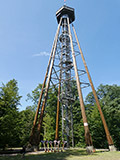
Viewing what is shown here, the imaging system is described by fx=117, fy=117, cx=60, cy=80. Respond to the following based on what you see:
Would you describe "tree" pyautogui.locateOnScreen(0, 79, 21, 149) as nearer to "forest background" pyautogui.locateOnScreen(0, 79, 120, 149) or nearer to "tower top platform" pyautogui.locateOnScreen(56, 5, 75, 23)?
"forest background" pyautogui.locateOnScreen(0, 79, 120, 149)

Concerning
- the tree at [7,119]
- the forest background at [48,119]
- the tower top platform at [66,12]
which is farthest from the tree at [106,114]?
the tower top platform at [66,12]

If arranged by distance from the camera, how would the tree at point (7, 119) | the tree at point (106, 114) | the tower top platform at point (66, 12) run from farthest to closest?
the tree at point (106, 114) → the tower top platform at point (66, 12) → the tree at point (7, 119)

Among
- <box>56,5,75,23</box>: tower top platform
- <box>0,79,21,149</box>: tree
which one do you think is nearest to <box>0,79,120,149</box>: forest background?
<box>0,79,21,149</box>: tree

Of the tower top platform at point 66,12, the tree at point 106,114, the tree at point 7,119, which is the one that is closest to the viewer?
the tree at point 7,119

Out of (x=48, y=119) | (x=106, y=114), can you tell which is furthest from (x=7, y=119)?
(x=106, y=114)

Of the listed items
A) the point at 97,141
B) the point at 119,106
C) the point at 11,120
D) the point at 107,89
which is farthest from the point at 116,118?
A: the point at 11,120

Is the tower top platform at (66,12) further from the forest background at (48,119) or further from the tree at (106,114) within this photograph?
the tree at (106,114)

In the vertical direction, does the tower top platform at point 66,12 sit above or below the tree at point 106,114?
above

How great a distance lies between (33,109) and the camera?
24.6m

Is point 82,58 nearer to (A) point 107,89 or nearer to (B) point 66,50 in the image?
(B) point 66,50

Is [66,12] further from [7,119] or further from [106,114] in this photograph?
[106,114]

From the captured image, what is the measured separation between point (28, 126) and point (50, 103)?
632 cm

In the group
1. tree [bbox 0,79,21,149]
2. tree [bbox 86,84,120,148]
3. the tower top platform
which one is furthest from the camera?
tree [bbox 86,84,120,148]

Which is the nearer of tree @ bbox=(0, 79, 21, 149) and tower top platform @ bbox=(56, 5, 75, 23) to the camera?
tree @ bbox=(0, 79, 21, 149)
